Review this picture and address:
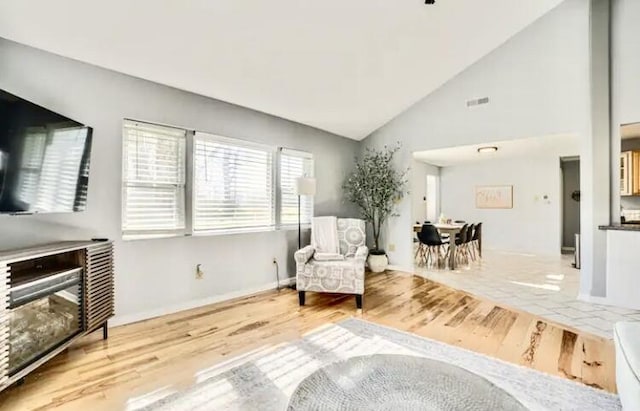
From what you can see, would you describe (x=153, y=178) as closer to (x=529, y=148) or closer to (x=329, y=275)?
(x=329, y=275)

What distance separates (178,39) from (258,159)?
1.88 meters

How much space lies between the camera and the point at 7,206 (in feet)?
7.03

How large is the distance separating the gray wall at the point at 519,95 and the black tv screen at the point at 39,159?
184 inches

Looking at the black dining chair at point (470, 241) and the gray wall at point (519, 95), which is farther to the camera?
the black dining chair at point (470, 241)

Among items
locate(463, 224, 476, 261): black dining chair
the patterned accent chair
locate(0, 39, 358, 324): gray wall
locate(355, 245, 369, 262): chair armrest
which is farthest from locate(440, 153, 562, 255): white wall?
locate(0, 39, 358, 324): gray wall

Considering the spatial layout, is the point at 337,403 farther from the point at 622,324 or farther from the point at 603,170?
the point at 603,170

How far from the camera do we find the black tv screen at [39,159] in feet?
6.93

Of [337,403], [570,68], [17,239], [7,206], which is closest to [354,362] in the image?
[337,403]

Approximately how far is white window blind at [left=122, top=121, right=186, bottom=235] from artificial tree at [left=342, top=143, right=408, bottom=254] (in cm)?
306

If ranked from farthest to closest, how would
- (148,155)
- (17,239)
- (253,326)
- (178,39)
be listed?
1. (148,155)
2. (253,326)
3. (178,39)
4. (17,239)

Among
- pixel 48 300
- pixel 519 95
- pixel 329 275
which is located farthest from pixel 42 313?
pixel 519 95

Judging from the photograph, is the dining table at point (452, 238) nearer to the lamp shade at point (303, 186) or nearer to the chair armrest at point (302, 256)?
the lamp shade at point (303, 186)

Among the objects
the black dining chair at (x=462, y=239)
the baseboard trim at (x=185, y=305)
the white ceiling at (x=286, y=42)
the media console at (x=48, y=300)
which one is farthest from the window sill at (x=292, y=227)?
the black dining chair at (x=462, y=239)

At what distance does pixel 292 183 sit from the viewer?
16.2 ft
